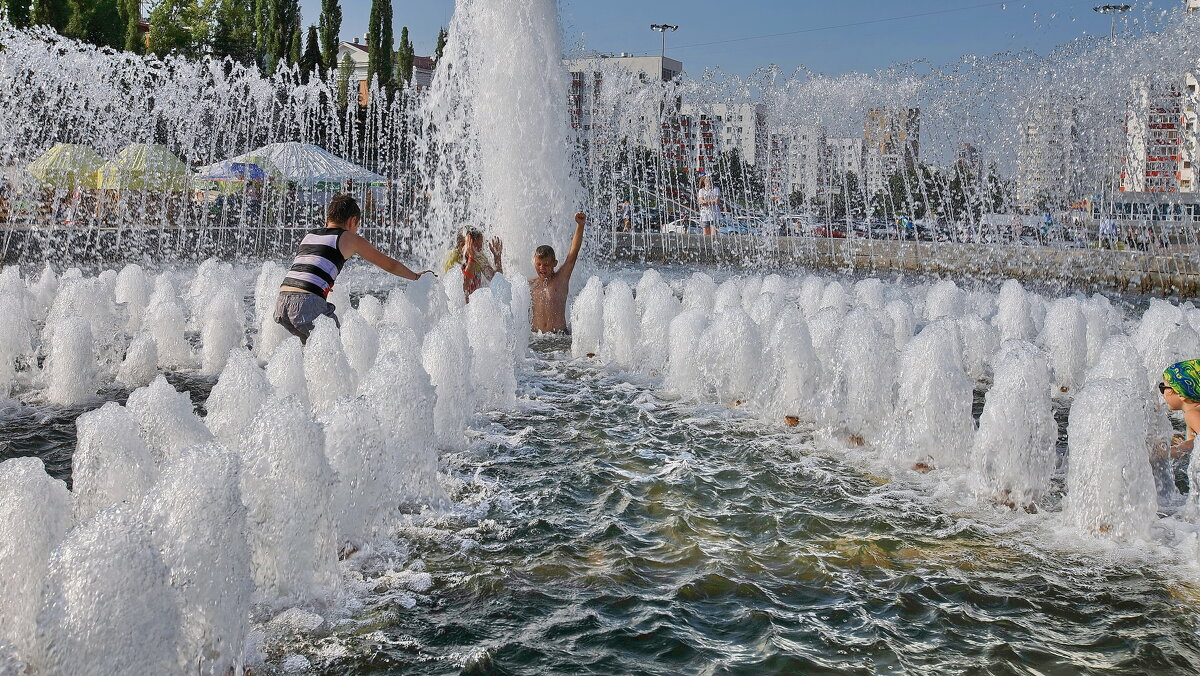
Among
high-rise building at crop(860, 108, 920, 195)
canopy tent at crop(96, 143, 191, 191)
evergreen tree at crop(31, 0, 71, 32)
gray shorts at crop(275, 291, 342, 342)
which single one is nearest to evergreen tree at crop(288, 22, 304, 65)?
evergreen tree at crop(31, 0, 71, 32)

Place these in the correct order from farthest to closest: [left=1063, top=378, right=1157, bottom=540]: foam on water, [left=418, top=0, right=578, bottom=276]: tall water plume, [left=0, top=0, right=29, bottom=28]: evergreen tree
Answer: [left=0, top=0, right=29, bottom=28]: evergreen tree
[left=418, top=0, right=578, bottom=276]: tall water plume
[left=1063, top=378, right=1157, bottom=540]: foam on water

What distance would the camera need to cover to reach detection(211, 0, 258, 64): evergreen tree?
5006cm

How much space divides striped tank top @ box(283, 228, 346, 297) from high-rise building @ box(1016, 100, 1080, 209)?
18.3 metres

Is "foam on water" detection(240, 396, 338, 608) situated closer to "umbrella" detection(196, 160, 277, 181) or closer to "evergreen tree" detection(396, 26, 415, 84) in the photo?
"umbrella" detection(196, 160, 277, 181)

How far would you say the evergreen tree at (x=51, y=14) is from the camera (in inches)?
1377

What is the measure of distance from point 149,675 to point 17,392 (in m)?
6.04

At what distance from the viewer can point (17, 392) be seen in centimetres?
810

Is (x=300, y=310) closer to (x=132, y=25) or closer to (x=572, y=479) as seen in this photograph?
(x=572, y=479)

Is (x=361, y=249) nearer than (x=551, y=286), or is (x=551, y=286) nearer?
(x=361, y=249)

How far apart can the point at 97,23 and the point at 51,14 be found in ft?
7.56

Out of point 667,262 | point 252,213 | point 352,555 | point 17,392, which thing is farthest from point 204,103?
point 352,555

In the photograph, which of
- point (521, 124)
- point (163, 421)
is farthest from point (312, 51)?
point (163, 421)

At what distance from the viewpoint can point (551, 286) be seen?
35.9 ft

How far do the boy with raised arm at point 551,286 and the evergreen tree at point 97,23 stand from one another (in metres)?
30.6
